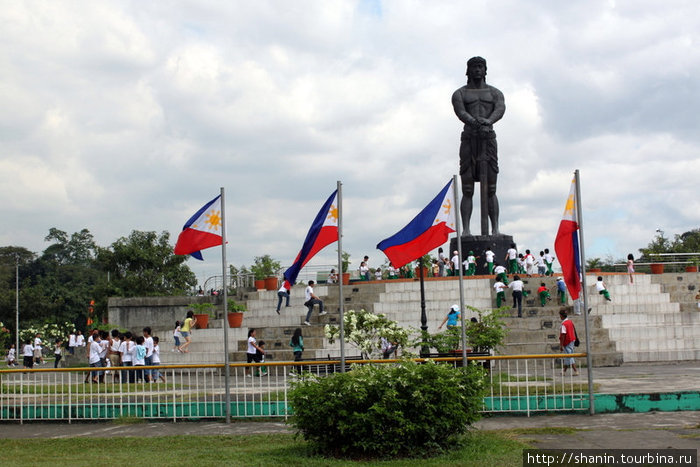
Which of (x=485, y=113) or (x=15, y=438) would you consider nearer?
(x=15, y=438)

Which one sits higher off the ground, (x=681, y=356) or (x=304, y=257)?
(x=304, y=257)

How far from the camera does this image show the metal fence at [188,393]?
1128 cm

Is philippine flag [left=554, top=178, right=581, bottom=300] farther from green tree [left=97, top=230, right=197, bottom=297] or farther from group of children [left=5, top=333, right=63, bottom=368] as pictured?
green tree [left=97, top=230, right=197, bottom=297]

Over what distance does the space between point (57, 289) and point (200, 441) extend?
52918mm

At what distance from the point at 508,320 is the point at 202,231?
38.7ft

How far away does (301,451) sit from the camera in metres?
8.50

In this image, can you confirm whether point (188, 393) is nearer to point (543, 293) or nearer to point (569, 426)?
point (569, 426)

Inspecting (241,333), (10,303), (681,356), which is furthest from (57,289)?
(681,356)

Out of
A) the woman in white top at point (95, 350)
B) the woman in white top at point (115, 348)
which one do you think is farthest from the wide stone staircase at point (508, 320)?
the woman in white top at point (95, 350)

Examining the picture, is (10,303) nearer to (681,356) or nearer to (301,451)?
(681,356)

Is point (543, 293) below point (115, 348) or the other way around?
the other way around

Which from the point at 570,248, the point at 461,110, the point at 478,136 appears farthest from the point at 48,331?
the point at 570,248

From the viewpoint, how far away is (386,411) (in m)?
8.09

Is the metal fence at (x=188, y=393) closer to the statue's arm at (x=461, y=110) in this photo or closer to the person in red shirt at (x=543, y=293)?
the person in red shirt at (x=543, y=293)
